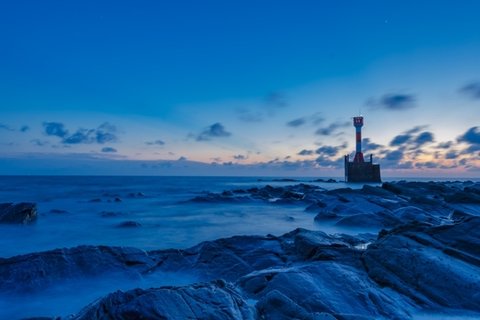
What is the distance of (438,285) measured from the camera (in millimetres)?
5492

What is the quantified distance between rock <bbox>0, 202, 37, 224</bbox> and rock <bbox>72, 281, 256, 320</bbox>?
1366 centimetres

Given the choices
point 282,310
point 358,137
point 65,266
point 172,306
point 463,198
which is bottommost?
point 65,266

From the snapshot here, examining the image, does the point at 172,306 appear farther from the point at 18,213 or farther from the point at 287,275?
the point at 18,213

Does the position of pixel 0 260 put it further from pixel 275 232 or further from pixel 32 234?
pixel 275 232

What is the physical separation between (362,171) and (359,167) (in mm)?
961

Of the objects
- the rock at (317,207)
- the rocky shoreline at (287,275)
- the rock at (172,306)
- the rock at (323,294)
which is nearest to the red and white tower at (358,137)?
the rock at (317,207)

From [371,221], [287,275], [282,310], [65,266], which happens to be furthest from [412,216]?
[65,266]

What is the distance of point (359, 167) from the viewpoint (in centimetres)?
5847

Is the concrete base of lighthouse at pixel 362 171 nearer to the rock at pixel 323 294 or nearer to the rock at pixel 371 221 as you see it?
the rock at pixel 371 221

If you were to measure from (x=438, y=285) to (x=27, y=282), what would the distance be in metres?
7.54

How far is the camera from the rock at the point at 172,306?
4016mm

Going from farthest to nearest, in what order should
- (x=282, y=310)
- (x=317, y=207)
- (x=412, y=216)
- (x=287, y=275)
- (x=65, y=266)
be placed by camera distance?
(x=317, y=207) → (x=412, y=216) → (x=65, y=266) → (x=287, y=275) → (x=282, y=310)

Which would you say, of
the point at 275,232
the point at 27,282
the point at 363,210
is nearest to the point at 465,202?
the point at 363,210

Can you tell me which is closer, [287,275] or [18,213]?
[287,275]
